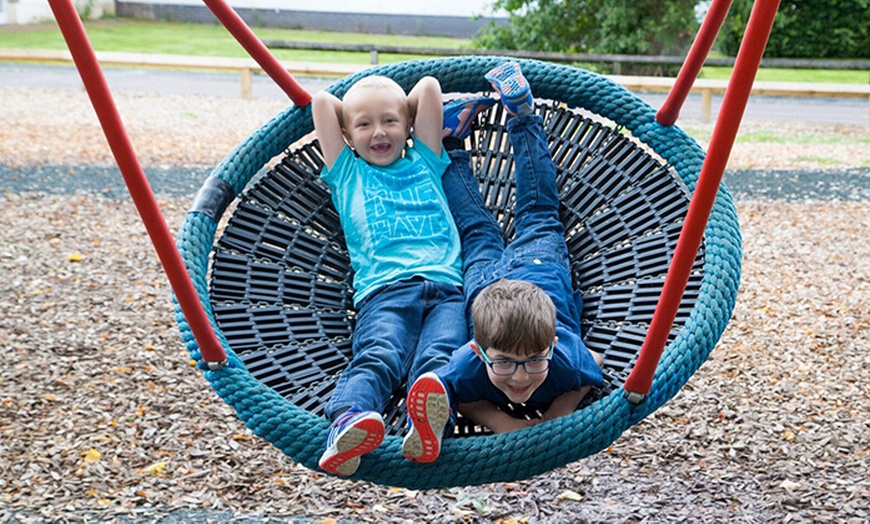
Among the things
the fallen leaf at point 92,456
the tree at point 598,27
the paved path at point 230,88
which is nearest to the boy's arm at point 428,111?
the fallen leaf at point 92,456

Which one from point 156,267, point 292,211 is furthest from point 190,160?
point 292,211

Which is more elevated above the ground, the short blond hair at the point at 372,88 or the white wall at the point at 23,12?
the short blond hair at the point at 372,88

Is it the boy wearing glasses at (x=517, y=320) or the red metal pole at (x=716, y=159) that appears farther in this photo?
the boy wearing glasses at (x=517, y=320)

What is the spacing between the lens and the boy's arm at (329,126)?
2262 millimetres

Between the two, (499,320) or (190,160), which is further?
(190,160)

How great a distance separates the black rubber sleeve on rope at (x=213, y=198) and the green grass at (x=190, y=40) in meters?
11.6

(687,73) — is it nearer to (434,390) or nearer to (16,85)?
(434,390)

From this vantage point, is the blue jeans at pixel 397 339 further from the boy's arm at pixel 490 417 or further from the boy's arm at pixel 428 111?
the boy's arm at pixel 428 111

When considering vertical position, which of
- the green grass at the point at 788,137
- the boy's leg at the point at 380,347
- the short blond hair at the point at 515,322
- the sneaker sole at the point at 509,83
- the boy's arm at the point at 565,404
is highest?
the sneaker sole at the point at 509,83

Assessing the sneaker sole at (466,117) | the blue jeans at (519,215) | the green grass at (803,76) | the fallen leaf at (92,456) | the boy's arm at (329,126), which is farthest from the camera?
the green grass at (803,76)

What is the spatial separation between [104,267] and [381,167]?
2121 millimetres

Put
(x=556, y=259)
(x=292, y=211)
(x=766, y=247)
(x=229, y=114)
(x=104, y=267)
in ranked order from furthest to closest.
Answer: (x=229, y=114) < (x=766, y=247) < (x=104, y=267) < (x=292, y=211) < (x=556, y=259)

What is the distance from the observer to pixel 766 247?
443cm

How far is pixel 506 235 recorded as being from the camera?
2.28m
